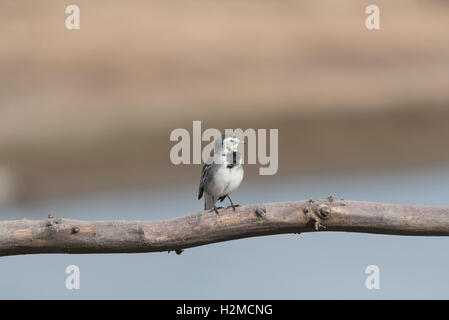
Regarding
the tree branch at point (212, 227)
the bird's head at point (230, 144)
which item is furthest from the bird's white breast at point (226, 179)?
the tree branch at point (212, 227)

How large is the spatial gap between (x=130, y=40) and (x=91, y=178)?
9.14 ft

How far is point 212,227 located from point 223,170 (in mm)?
1082

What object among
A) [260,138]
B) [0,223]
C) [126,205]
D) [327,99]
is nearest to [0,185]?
[126,205]

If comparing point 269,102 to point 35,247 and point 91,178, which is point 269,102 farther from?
point 35,247

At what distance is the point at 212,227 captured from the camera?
3818mm

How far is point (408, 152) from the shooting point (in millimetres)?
9523

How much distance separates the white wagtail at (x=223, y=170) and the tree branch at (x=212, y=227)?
3.31 feet

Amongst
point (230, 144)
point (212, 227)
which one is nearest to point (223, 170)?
point (230, 144)

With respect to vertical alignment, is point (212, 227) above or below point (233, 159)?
below

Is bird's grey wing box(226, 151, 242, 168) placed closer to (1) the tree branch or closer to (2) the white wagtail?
(2) the white wagtail

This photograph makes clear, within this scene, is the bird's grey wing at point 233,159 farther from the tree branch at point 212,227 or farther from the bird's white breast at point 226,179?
the tree branch at point 212,227

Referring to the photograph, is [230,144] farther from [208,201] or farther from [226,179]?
[208,201]

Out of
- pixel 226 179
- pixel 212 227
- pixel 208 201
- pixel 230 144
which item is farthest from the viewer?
pixel 208 201

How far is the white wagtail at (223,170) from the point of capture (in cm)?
486
